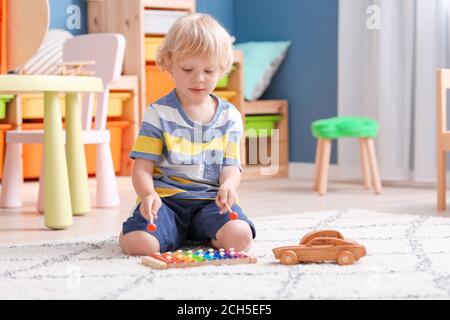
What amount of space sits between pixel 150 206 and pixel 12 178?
127 centimetres

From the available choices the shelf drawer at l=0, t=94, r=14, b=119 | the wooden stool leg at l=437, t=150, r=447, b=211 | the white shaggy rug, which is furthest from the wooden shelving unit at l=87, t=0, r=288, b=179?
the white shaggy rug

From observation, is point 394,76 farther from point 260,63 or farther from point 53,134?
point 53,134

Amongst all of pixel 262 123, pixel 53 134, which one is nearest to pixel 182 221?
pixel 53 134

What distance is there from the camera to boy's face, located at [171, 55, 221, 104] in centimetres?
186

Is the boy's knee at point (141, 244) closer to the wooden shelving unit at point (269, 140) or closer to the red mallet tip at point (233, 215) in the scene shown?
the red mallet tip at point (233, 215)

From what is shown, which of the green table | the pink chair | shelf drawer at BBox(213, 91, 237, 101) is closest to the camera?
the green table

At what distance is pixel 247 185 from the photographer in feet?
12.3

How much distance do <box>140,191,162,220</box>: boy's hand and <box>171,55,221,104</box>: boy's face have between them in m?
0.26

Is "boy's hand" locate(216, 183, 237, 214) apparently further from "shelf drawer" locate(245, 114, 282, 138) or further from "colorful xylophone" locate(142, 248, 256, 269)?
"shelf drawer" locate(245, 114, 282, 138)

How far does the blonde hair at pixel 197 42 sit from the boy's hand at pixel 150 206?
318 mm

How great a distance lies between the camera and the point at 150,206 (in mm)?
1733

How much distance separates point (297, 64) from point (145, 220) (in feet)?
7.77

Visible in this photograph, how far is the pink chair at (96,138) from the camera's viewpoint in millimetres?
2823
